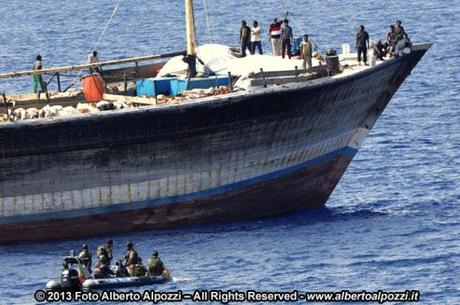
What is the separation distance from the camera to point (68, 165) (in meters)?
67.4

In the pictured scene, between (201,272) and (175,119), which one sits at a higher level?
(175,119)

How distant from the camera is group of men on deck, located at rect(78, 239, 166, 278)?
205 ft

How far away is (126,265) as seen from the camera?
207 ft

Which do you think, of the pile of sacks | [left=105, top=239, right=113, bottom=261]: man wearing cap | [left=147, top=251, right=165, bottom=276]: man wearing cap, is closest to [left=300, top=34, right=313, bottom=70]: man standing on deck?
the pile of sacks

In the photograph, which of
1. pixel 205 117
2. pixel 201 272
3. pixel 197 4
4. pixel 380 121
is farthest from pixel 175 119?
pixel 197 4

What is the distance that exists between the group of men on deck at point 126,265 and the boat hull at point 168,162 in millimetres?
5418

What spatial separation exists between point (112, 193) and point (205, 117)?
441 cm

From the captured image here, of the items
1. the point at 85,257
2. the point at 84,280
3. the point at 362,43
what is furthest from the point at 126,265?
the point at 362,43

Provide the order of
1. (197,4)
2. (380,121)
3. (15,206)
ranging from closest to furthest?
(15,206), (380,121), (197,4)

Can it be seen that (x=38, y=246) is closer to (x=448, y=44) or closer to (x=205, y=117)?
(x=205, y=117)

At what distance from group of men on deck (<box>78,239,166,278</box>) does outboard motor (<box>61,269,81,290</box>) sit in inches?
40.3

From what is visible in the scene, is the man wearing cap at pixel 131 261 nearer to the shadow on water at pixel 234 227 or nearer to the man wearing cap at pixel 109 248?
the man wearing cap at pixel 109 248

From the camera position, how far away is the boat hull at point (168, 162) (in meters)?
67.0

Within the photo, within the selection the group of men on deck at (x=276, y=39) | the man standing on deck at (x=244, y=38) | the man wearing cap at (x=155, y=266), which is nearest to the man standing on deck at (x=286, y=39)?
the group of men on deck at (x=276, y=39)
